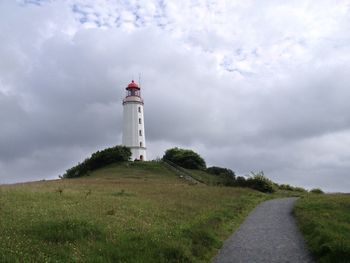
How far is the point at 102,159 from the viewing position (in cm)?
7325

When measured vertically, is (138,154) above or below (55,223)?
above

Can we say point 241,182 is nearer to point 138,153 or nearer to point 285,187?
point 285,187

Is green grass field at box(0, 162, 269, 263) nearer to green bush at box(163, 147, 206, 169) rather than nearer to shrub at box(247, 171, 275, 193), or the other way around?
shrub at box(247, 171, 275, 193)

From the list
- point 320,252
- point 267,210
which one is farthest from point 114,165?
point 320,252

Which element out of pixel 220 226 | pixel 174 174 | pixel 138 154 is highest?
pixel 138 154

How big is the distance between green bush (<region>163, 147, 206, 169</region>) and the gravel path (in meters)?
56.4

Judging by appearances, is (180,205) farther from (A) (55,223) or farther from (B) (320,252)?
(B) (320,252)

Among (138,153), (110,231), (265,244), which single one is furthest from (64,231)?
(138,153)

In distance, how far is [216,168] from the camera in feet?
260

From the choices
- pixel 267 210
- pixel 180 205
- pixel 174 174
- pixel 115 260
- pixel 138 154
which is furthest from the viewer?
pixel 138 154

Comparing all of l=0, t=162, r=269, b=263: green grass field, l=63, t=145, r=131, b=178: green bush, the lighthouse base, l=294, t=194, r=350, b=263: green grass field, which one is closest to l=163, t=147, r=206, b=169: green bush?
the lighthouse base

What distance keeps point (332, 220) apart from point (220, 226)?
4.46 m

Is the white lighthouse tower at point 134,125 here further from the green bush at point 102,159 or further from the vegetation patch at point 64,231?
the vegetation patch at point 64,231

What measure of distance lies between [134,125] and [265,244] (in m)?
63.5
